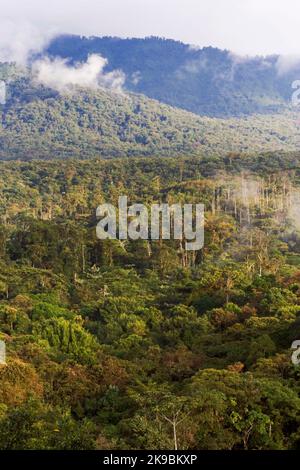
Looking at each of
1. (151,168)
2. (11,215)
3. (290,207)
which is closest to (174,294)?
(290,207)

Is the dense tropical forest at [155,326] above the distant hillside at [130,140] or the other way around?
the other way around

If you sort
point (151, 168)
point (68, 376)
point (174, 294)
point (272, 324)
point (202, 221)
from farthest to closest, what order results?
1. point (151, 168)
2. point (202, 221)
3. point (174, 294)
4. point (272, 324)
5. point (68, 376)

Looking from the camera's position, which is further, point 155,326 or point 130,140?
point 130,140

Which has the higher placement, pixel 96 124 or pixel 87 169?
pixel 96 124

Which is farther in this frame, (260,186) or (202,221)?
(260,186)

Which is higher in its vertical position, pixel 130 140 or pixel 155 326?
pixel 130 140

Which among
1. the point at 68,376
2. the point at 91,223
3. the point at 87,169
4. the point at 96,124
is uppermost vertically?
the point at 96,124
